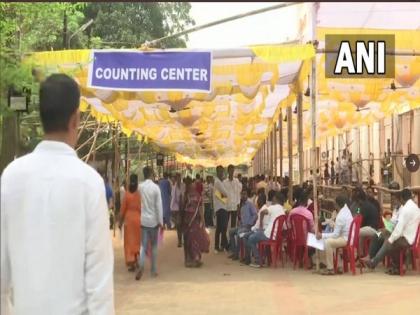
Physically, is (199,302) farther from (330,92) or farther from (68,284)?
(330,92)

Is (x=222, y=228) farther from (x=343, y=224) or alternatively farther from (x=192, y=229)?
(x=343, y=224)

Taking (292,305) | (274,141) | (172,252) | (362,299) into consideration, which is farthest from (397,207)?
(274,141)

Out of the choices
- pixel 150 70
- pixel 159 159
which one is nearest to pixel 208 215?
pixel 150 70

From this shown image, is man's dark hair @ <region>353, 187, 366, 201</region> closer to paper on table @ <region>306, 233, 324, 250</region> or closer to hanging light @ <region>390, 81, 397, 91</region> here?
paper on table @ <region>306, 233, 324, 250</region>

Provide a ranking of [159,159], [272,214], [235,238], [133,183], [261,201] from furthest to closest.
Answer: [159,159], [261,201], [235,238], [272,214], [133,183]

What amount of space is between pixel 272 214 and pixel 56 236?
8.66 meters

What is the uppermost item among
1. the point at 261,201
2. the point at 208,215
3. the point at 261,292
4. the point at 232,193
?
the point at 232,193

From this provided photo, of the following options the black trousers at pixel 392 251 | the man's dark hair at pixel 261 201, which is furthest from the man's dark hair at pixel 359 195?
the man's dark hair at pixel 261 201

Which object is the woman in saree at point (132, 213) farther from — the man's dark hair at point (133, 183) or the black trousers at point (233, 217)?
the black trousers at point (233, 217)

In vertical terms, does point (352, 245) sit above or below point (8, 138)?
below

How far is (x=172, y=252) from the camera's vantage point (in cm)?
1405

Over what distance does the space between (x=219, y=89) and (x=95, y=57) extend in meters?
2.19

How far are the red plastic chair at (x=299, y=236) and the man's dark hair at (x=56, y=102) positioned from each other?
820 cm

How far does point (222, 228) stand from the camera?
45.2 ft
